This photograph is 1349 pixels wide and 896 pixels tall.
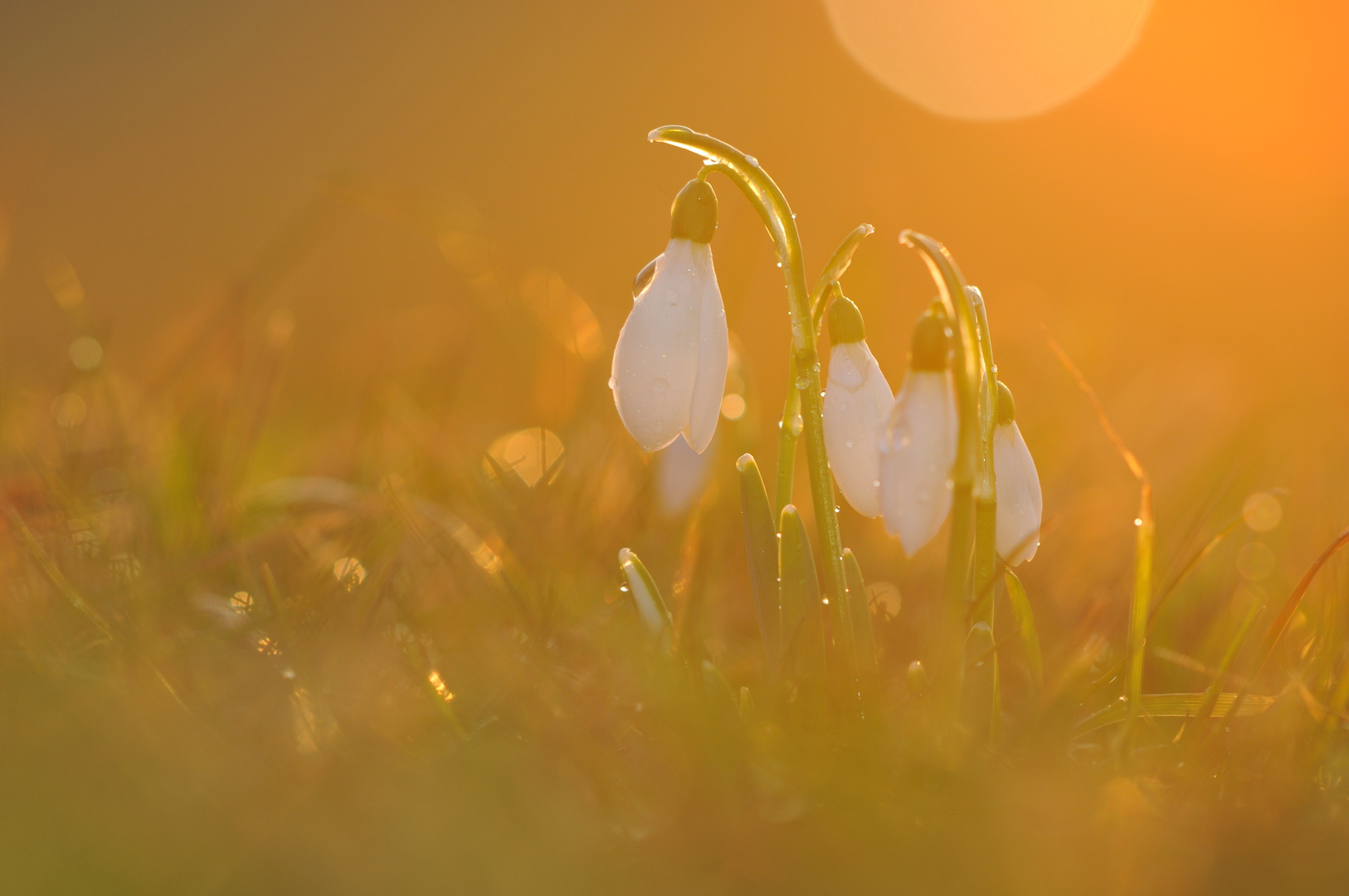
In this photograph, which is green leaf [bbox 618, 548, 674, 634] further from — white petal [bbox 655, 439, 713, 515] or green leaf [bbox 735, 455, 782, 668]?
white petal [bbox 655, 439, 713, 515]

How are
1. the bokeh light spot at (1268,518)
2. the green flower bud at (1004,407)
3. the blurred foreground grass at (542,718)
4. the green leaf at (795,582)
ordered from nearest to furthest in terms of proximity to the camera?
the blurred foreground grass at (542,718) < the green leaf at (795,582) < the green flower bud at (1004,407) < the bokeh light spot at (1268,518)

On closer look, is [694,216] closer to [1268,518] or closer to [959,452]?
[959,452]

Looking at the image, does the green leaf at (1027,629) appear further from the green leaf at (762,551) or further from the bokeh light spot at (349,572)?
the bokeh light spot at (349,572)

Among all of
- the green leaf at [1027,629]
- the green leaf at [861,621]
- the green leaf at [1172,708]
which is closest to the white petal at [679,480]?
the green leaf at [861,621]

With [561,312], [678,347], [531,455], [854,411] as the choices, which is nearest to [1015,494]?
[854,411]

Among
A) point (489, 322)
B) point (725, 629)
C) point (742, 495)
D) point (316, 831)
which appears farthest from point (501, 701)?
point (489, 322)

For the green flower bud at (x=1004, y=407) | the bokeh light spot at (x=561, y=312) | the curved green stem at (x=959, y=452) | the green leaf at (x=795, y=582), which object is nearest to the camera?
the curved green stem at (x=959, y=452)

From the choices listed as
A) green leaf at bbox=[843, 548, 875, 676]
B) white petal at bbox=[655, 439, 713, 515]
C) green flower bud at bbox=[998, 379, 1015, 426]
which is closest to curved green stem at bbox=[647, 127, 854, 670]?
green leaf at bbox=[843, 548, 875, 676]

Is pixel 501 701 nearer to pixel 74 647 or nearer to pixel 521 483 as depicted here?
pixel 74 647
